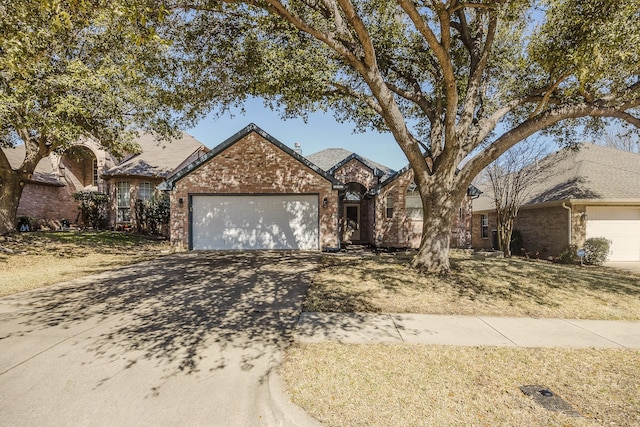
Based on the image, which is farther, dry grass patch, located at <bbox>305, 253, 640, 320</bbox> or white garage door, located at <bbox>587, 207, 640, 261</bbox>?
white garage door, located at <bbox>587, 207, 640, 261</bbox>

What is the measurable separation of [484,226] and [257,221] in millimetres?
16118

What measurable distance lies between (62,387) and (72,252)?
1174cm

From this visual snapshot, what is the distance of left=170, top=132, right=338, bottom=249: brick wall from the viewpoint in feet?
46.0

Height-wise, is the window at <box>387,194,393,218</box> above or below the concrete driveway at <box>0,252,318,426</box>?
above

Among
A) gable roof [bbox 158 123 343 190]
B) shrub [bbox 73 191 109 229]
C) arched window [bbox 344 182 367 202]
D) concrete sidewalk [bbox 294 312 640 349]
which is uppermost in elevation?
gable roof [bbox 158 123 343 190]

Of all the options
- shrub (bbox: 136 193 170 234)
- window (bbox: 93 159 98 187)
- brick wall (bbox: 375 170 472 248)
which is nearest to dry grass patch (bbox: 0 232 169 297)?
shrub (bbox: 136 193 170 234)

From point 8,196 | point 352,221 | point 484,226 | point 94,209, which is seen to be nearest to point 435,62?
point 352,221

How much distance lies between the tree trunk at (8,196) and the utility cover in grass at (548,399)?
1817 cm

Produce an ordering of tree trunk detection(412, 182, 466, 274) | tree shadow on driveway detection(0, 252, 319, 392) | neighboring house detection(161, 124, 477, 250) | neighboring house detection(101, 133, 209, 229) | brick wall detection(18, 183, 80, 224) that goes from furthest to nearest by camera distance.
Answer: neighboring house detection(101, 133, 209, 229) → brick wall detection(18, 183, 80, 224) → neighboring house detection(161, 124, 477, 250) → tree trunk detection(412, 182, 466, 274) → tree shadow on driveway detection(0, 252, 319, 392)

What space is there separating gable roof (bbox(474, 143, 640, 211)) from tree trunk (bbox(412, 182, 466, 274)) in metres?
8.27

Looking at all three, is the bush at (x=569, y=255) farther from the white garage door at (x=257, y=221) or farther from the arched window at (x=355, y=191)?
the white garage door at (x=257, y=221)

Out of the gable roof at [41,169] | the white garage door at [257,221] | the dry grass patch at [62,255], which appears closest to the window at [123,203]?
the dry grass patch at [62,255]

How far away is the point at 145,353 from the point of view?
12.9ft

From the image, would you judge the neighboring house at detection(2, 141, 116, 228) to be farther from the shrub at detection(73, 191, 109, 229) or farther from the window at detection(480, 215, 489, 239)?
the window at detection(480, 215, 489, 239)
